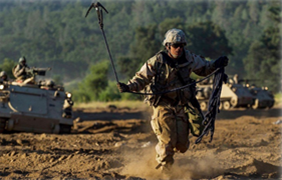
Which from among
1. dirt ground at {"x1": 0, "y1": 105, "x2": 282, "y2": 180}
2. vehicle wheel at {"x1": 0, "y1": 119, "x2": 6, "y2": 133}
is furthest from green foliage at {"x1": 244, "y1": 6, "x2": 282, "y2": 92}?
dirt ground at {"x1": 0, "y1": 105, "x2": 282, "y2": 180}

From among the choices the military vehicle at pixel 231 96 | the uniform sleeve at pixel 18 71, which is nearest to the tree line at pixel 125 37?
the military vehicle at pixel 231 96

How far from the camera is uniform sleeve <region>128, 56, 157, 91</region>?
731 cm

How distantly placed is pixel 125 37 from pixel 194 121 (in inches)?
3946

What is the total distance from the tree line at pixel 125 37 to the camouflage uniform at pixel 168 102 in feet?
103

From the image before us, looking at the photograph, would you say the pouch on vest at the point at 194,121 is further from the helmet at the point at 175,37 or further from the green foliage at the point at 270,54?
the green foliage at the point at 270,54

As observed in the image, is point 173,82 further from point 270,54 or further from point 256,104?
point 270,54

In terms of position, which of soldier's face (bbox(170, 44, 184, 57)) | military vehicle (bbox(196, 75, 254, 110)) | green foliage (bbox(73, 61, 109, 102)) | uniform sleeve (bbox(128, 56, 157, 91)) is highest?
soldier's face (bbox(170, 44, 184, 57))

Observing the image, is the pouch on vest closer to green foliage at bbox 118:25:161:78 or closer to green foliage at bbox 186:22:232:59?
green foliage at bbox 118:25:161:78

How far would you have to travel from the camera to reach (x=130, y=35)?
109 metres

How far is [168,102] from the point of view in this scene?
7.43m

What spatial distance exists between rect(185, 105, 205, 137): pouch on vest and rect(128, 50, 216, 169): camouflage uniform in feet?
0.36

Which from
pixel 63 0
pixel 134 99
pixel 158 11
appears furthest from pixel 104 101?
pixel 63 0

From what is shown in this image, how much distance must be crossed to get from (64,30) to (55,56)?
785 inches

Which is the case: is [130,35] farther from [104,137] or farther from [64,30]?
[104,137]
